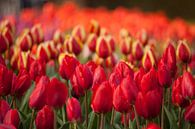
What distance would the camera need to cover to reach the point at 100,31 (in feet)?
12.6

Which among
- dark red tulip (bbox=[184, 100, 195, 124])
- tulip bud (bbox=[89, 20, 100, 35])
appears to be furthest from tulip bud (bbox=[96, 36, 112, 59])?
dark red tulip (bbox=[184, 100, 195, 124])

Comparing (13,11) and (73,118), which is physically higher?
(73,118)

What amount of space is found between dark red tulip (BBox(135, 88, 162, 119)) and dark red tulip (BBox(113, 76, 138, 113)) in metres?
0.06

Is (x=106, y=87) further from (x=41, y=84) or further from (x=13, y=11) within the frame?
(x=13, y=11)

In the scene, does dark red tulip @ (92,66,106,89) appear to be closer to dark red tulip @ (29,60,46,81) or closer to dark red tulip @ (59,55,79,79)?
dark red tulip @ (59,55,79,79)

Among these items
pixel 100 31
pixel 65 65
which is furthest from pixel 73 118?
pixel 100 31

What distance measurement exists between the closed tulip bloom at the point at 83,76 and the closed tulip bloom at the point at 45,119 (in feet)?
0.81

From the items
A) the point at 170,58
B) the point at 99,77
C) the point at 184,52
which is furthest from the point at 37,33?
the point at 99,77

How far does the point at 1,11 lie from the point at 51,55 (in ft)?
32.2

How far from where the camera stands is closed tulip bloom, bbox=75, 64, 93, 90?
7.00 feet

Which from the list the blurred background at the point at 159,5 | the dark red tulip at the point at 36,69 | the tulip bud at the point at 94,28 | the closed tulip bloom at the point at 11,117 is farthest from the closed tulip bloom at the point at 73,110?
the blurred background at the point at 159,5

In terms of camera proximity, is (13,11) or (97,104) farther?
(13,11)

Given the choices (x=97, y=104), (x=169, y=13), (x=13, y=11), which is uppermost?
(x=97, y=104)

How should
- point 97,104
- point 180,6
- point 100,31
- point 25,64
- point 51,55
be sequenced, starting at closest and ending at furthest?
point 97,104, point 25,64, point 51,55, point 100,31, point 180,6
